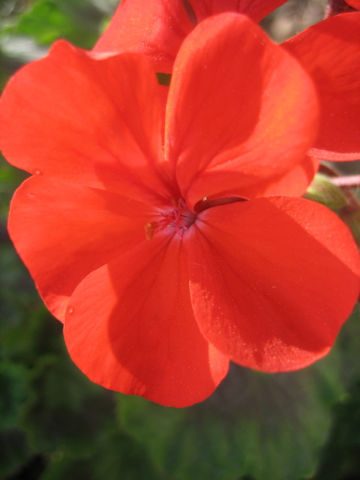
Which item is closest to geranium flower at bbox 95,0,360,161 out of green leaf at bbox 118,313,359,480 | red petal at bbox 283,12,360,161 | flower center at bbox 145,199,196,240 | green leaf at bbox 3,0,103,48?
red petal at bbox 283,12,360,161

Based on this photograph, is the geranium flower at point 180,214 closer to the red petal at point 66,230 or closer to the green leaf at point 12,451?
the red petal at point 66,230

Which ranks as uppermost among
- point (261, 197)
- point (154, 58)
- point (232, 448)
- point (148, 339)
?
point (154, 58)

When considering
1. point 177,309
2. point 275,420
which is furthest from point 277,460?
point 177,309

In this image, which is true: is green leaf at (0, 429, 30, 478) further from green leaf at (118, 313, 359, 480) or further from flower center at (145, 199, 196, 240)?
flower center at (145, 199, 196, 240)

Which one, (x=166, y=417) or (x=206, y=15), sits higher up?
(x=206, y=15)

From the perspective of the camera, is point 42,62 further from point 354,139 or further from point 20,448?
point 20,448

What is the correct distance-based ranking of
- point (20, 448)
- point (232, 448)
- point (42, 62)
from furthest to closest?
point (20, 448) < point (232, 448) < point (42, 62)

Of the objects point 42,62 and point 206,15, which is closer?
point 42,62
